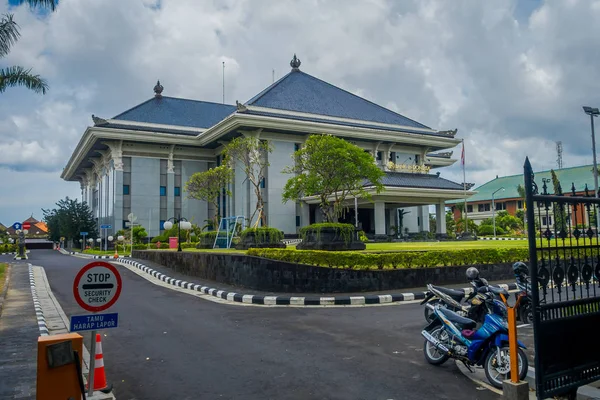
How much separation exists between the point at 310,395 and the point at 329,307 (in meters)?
6.03

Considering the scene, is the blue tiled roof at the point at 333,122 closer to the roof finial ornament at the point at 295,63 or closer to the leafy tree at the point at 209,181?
the leafy tree at the point at 209,181

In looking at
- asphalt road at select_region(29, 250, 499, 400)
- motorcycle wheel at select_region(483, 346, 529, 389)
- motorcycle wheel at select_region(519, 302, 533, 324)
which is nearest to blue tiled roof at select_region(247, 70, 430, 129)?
asphalt road at select_region(29, 250, 499, 400)

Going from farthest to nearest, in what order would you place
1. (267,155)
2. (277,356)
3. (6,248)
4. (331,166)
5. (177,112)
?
(6,248), (177,112), (267,155), (331,166), (277,356)

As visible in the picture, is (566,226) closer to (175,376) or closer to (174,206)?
(175,376)

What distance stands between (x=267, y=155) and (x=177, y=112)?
1417cm

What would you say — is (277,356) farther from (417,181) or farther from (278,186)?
(278,186)

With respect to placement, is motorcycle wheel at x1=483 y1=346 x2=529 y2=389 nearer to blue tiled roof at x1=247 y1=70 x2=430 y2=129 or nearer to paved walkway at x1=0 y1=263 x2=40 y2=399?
paved walkway at x1=0 y1=263 x2=40 y2=399

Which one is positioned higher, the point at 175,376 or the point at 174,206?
the point at 174,206

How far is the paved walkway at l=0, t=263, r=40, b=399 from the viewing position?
16.3 feet

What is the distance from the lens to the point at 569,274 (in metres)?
4.55

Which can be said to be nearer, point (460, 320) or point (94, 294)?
point (94, 294)

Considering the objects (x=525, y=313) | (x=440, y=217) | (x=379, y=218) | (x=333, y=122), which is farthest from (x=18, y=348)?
(x=333, y=122)

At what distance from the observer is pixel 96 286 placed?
4.75 metres

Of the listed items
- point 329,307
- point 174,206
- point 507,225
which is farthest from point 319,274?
point 507,225
